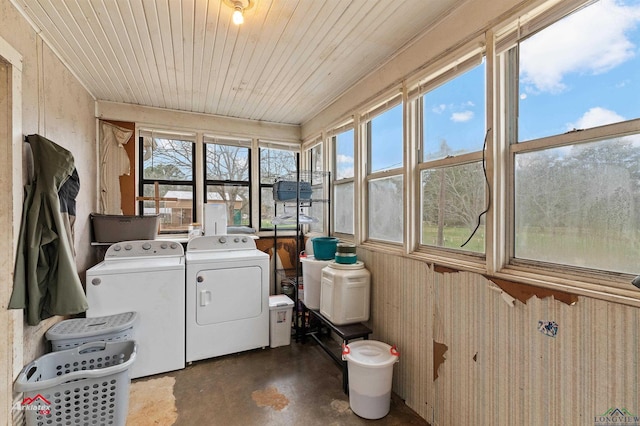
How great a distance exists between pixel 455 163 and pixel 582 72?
75 centimetres

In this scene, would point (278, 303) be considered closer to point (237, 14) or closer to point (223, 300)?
point (223, 300)

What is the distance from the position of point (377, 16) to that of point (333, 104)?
150 cm

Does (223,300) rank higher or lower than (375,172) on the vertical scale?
lower

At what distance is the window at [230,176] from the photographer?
400cm

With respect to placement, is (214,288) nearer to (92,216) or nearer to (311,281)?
(311,281)

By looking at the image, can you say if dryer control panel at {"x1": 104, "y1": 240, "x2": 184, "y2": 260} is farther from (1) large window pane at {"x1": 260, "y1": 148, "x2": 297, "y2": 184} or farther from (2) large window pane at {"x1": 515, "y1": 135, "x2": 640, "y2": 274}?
(2) large window pane at {"x1": 515, "y1": 135, "x2": 640, "y2": 274}

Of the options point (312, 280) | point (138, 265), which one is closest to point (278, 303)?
point (312, 280)

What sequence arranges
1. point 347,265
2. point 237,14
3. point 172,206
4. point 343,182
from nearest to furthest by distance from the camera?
point 237,14
point 347,265
point 343,182
point 172,206

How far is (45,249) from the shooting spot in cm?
191

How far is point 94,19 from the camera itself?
6.27ft

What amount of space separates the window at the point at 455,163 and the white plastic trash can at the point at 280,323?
5.65ft

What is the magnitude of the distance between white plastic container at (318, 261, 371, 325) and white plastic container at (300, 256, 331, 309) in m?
0.30

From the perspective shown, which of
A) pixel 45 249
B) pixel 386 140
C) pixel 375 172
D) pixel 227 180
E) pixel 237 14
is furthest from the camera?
pixel 227 180

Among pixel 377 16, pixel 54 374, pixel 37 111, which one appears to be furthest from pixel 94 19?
pixel 54 374
